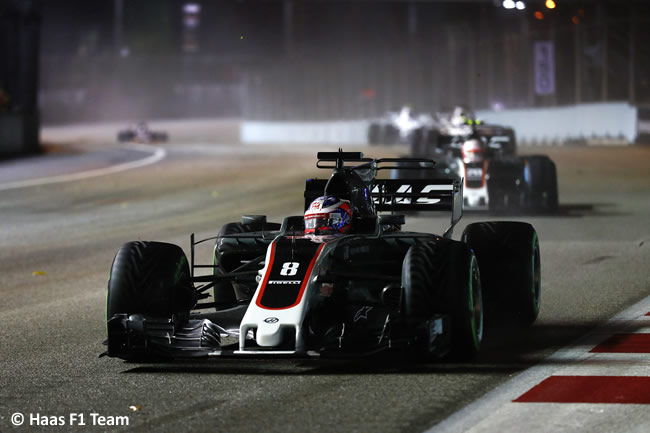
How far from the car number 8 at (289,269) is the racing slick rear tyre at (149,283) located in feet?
2.48

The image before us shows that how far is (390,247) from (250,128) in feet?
197

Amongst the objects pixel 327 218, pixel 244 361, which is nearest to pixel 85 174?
pixel 327 218

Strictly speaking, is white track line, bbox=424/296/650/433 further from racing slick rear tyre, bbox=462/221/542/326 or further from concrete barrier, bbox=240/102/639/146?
concrete barrier, bbox=240/102/639/146

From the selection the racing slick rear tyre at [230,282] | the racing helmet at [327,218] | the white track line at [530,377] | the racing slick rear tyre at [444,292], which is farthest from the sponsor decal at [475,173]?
the racing slick rear tyre at [444,292]

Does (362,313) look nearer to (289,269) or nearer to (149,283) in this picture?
(289,269)

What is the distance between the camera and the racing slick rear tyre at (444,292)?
705 cm

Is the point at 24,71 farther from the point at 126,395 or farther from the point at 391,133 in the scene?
the point at 126,395

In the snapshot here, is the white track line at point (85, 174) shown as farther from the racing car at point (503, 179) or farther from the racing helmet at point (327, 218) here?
the racing helmet at point (327, 218)

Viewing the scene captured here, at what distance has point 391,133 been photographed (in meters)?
45.0

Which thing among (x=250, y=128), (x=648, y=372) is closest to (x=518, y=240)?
(x=648, y=372)

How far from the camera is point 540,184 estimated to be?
57.7 ft

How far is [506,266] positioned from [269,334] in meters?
2.26

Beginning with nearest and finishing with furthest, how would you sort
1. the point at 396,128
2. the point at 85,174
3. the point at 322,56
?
1. the point at 85,174
2. the point at 396,128
3. the point at 322,56

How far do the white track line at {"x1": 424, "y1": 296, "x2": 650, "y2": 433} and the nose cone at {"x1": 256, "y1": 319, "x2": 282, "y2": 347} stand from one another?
49.6 inches
